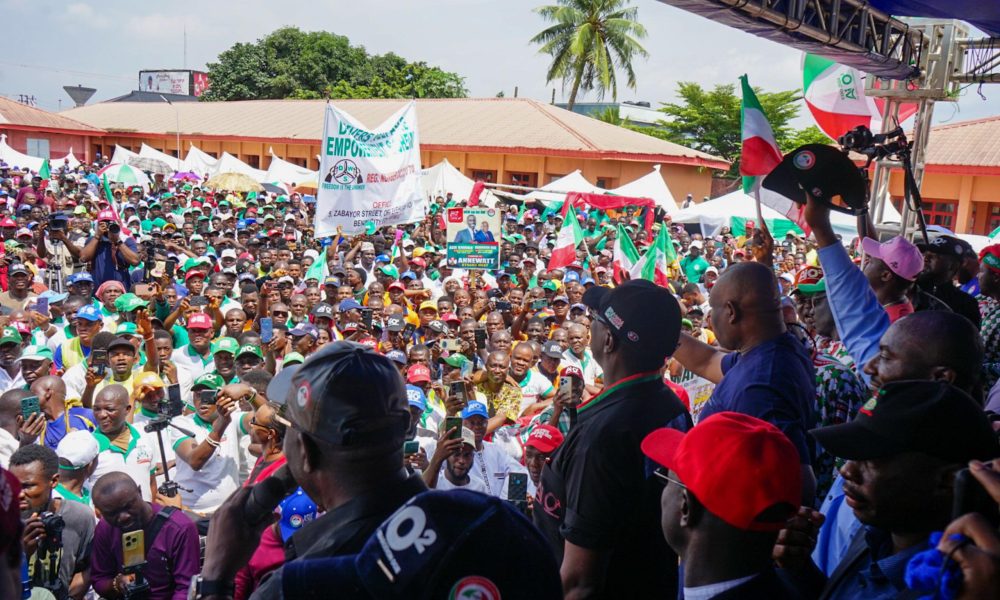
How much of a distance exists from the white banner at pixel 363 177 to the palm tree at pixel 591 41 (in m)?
28.9

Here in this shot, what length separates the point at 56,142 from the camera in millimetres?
45094

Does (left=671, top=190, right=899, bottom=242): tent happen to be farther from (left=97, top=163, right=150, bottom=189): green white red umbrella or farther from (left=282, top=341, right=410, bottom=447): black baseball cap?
(left=282, top=341, right=410, bottom=447): black baseball cap

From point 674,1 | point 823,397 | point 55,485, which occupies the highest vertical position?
point 674,1

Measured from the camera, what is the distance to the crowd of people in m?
1.57

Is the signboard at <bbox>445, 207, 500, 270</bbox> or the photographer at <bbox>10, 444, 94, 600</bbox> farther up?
the signboard at <bbox>445, 207, 500, 270</bbox>

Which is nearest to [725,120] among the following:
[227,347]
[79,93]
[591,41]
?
[591,41]

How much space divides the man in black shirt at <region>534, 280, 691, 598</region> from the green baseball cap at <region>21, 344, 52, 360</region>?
16.6 feet

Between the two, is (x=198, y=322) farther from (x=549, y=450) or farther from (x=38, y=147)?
(x=38, y=147)

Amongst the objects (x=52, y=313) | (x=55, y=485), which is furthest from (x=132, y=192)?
(x=55, y=485)

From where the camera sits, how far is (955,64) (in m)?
8.15

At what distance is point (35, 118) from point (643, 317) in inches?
1960

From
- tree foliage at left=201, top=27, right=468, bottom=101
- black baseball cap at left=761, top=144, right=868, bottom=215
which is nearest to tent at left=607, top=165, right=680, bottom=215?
black baseball cap at left=761, top=144, right=868, bottom=215

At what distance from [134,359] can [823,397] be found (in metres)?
5.11

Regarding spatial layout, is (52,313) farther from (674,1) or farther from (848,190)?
(848,190)
